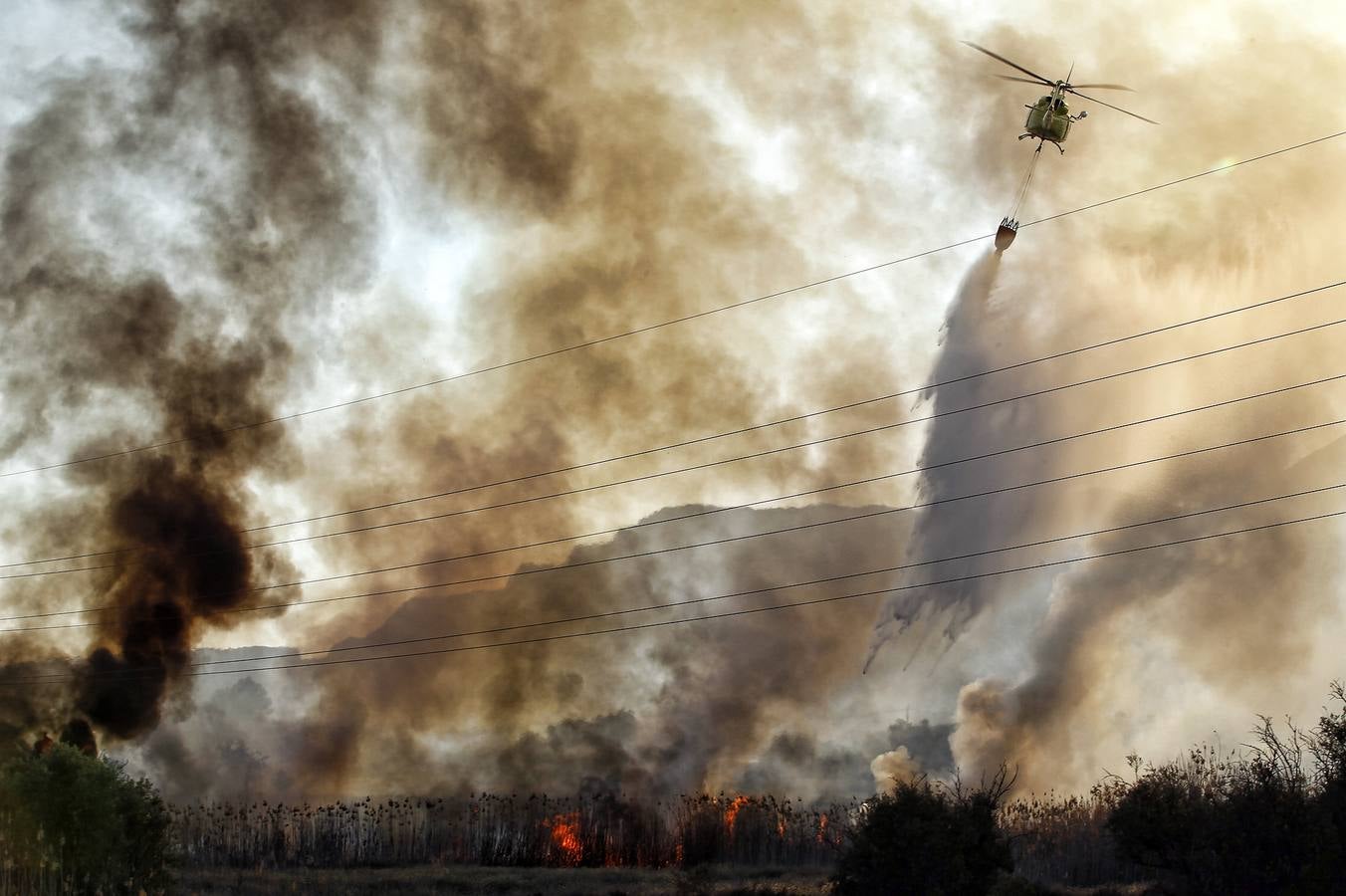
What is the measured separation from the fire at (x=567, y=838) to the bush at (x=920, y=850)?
2487 cm

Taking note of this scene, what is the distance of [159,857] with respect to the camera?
36.8 m

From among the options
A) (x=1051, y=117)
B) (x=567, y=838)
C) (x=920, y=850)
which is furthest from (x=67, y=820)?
(x=1051, y=117)

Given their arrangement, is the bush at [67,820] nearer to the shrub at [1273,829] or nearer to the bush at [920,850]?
the bush at [920,850]

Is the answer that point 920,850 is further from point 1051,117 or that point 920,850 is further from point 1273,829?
point 1051,117

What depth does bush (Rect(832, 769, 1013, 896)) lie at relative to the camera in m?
35.5

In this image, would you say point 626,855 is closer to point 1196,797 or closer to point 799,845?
point 799,845

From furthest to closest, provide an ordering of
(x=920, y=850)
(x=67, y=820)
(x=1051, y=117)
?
(x=1051, y=117) → (x=920, y=850) → (x=67, y=820)

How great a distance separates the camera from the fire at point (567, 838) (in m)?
59.8

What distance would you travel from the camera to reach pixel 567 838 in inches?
2376

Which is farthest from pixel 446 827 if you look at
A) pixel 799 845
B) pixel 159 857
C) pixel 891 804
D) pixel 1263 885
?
pixel 1263 885

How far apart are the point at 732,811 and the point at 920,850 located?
26.4 m

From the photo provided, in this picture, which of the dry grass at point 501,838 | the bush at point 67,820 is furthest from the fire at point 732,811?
the bush at point 67,820

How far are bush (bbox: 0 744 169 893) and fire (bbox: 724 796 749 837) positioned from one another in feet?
99.3

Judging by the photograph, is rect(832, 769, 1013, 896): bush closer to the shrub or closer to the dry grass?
the shrub
